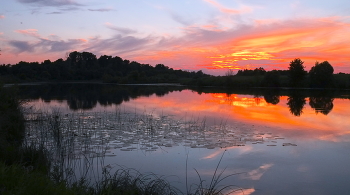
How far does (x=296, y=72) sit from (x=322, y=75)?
3717 millimetres

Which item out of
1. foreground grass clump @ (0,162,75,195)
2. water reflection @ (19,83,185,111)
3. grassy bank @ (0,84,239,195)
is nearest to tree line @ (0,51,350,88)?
water reflection @ (19,83,185,111)

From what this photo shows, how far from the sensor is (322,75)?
155ft

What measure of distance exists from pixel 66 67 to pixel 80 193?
8414 centimetres

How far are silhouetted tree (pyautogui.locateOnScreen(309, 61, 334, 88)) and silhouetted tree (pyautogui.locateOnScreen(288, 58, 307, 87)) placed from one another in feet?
4.94

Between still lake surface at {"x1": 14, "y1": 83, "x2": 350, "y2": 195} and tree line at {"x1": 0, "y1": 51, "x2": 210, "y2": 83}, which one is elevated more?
tree line at {"x1": 0, "y1": 51, "x2": 210, "y2": 83}

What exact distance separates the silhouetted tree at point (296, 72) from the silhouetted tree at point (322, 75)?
1507mm

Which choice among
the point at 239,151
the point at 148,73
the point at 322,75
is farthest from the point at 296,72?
the point at 148,73

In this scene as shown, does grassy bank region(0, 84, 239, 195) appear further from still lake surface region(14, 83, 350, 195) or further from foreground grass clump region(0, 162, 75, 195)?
still lake surface region(14, 83, 350, 195)

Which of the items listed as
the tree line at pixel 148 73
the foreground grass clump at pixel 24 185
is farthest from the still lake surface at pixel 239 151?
the tree line at pixel 148 73

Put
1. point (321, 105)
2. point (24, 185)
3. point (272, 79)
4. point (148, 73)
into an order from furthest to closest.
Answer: point (148, 73) < point (272, 79) < point (321, 105) < point (24, 185)

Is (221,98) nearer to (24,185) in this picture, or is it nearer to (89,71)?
(24,185)

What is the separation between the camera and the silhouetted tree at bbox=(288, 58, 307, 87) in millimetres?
48750

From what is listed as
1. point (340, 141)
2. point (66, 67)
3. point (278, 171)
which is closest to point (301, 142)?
point (340, 141)

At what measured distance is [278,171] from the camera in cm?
780
